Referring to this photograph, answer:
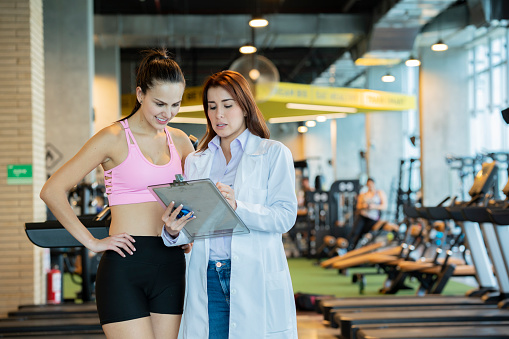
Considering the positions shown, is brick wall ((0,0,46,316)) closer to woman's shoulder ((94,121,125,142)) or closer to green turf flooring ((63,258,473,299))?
green turf flooring ((63,258,473,299))

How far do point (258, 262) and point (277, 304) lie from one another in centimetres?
16

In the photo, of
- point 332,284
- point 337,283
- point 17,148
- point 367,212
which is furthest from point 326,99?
point 17,148

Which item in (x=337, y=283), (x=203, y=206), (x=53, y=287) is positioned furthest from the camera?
(x=337, y=283)

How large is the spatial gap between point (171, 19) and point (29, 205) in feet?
23.7

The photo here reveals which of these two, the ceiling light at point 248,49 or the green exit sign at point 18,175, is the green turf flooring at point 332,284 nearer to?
the green exit sign at point 18,175

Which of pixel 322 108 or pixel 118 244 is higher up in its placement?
pixel 322 108

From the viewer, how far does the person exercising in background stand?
1155cm

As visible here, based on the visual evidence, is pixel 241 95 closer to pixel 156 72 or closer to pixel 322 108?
pixel 156 72

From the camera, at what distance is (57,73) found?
30.9 feet

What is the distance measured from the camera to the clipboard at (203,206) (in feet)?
6.18

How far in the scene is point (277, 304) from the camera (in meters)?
2.14

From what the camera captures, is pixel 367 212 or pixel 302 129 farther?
pixel 302 129

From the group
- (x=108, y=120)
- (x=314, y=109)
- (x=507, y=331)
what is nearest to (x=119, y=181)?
(x=507, y=331)

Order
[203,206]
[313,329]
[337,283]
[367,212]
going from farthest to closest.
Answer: [367,212] → [337,283] → [313,329] → [203,206]
